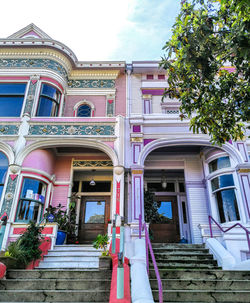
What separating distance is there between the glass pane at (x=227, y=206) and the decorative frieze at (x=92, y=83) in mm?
7273

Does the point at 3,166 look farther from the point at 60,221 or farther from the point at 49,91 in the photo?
the point at 49,91

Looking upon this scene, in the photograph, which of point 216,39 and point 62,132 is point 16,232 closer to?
point 62,132

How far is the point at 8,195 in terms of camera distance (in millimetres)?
8797

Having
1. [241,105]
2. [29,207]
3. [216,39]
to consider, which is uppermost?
[216,39]

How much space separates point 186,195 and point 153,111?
423 cm

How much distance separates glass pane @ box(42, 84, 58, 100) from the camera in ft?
36.6

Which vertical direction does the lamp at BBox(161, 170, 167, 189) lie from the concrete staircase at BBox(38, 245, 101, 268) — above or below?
above

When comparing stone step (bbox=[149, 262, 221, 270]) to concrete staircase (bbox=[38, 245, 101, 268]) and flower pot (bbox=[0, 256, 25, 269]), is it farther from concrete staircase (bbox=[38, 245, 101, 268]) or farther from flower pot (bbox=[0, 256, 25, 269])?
flower pot (bbox=[0, 256, 25, 269])

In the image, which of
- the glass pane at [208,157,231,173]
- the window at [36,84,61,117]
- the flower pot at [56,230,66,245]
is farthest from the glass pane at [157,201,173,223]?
the window at [36,84,61,117]

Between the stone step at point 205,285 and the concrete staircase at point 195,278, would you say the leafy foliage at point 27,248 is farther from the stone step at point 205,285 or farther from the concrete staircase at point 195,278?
the stone step at point 205,285

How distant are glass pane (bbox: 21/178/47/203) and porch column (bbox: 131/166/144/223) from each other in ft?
12.0

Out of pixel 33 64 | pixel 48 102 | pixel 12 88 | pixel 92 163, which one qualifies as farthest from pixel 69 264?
pixel 33 64

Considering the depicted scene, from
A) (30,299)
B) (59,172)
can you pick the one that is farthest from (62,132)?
(30,299)

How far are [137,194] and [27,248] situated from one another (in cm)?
401
